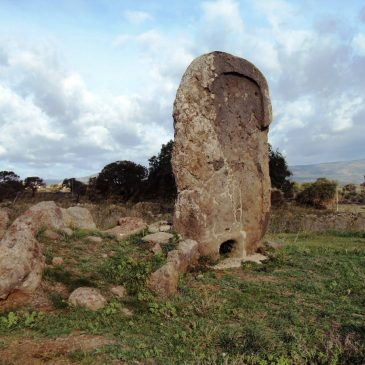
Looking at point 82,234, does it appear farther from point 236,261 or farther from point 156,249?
point 236,261

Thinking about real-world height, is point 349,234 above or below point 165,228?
below

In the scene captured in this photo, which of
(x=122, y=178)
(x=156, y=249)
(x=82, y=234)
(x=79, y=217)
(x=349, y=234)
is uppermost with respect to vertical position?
(x=122, y=178)

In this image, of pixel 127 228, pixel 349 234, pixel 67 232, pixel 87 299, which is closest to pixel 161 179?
pixel 349 234

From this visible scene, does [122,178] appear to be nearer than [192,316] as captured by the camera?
No

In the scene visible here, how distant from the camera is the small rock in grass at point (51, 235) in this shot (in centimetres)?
1195

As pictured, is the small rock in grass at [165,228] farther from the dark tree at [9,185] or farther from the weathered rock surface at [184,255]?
the dark tree at [9,185]

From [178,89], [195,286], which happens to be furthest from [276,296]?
[178,89]

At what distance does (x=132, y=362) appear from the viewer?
21.3ft

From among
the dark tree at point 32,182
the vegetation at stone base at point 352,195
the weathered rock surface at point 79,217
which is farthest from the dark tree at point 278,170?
the weathered rock surface at point 79,217

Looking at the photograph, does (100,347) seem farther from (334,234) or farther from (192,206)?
(334,234)

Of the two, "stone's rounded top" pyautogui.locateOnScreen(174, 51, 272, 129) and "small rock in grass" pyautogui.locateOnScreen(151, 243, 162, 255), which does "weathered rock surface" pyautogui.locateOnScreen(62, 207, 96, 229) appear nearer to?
"small rock in grass" pyautogui.locateOnScreen(151, 243, 162, 255)

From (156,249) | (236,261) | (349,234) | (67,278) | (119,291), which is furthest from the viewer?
(349,234)

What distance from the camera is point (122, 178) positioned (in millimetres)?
41781

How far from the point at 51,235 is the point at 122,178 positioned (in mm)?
29853
